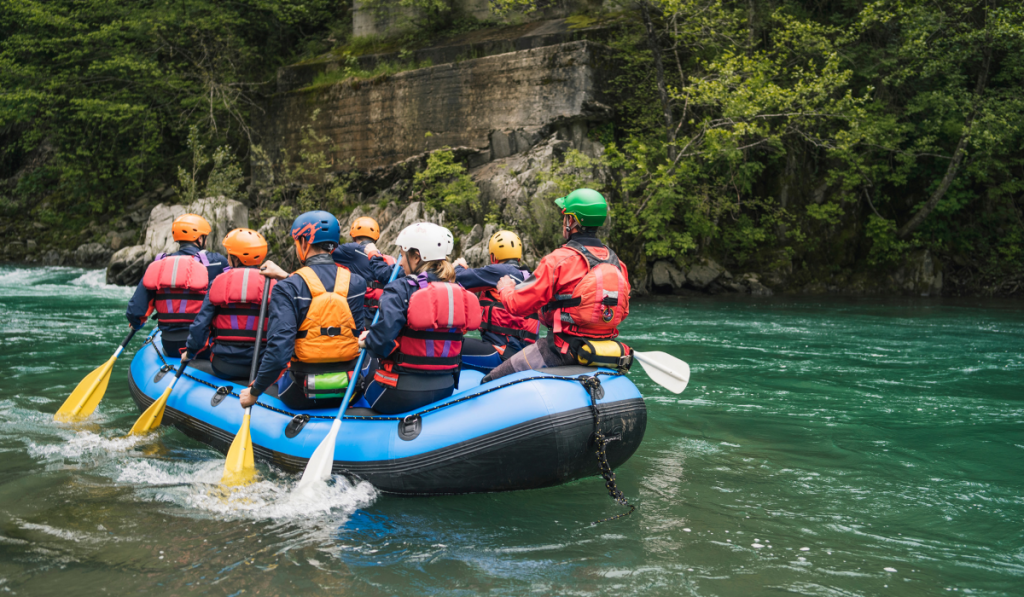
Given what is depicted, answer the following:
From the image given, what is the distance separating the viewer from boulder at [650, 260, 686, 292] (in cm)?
1583

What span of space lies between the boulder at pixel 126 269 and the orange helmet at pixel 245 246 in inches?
529

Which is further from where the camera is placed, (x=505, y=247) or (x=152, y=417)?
(x=505, y=247)

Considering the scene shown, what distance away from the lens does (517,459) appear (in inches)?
150

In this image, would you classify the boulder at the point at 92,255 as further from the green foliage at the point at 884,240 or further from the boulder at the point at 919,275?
the boulder at the point at 919,275

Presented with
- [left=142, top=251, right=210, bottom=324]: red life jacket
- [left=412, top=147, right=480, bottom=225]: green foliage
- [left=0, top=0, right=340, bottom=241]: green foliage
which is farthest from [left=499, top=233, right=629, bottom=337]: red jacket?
[left=0, top=0, right=340, bottom=241]: green foliage

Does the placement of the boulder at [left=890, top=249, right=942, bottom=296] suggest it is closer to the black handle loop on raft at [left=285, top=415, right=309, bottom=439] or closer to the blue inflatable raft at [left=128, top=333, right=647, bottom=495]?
the blue inflatable raft at [left=128, top=333, right=647, bottom=495]

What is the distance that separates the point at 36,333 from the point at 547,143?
376 inches

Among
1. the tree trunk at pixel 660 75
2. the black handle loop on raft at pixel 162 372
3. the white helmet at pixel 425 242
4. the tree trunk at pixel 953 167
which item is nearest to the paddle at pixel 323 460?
the white helmet at pixel 425 242

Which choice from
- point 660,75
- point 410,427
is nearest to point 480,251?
point 660,75

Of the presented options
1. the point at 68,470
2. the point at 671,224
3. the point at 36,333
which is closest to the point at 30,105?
the point at 36,333

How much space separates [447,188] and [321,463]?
40.0 feet

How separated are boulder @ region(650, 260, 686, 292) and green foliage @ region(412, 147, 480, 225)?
4.05 m

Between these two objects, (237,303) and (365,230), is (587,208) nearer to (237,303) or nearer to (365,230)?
(237,303)

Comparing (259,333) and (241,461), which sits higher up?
(259,333)
